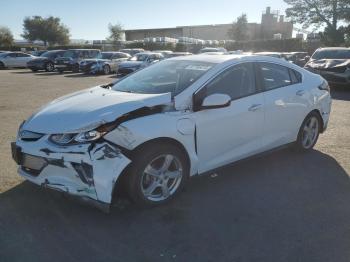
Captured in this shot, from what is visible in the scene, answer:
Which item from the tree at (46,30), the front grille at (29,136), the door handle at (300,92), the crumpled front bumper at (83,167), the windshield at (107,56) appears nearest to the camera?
the crumpled front bumper at (83,167)

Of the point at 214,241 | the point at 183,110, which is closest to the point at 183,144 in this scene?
the point at 183,110

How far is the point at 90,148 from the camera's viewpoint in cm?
363

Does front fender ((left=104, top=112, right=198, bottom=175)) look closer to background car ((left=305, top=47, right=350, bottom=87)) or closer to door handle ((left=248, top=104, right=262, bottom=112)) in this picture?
door handle ((left=248, top=104, right=262, bottom=112))

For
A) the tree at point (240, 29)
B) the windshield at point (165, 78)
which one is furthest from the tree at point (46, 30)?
the windshield at point (165, 78)

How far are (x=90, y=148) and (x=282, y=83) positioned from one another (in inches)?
119

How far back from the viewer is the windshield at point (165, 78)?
4.54 meters

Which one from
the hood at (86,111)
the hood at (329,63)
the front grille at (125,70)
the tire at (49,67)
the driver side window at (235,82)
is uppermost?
the driver side window at (235,82)

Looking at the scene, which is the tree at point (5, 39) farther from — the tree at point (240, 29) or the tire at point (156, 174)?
the tire at point (156, 174)

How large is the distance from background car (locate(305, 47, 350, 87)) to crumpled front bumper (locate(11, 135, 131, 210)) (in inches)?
493

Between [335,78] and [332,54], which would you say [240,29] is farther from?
[335,78]

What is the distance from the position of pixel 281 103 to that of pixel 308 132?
106 centimetres

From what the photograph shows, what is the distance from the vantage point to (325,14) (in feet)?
152

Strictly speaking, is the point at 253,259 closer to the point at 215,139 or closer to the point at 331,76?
the point at 215,139

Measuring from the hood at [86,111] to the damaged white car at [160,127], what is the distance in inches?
0.4
